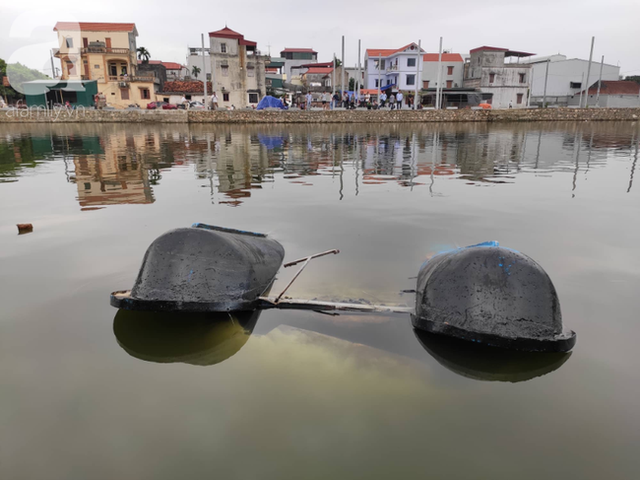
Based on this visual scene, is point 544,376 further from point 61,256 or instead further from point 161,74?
point 161,74

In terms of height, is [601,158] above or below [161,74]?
below

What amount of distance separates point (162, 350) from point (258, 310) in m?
0.81

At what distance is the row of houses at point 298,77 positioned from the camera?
2010 inches

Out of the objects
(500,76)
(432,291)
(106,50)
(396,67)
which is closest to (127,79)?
(106,50)

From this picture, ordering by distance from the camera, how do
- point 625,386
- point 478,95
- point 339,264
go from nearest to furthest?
Answer: point 625,386
point 339,264
point 478,95

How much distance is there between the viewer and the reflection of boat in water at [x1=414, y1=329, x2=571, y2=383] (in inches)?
108

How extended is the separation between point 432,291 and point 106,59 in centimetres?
5792

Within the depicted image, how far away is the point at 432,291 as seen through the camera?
10.3 feet

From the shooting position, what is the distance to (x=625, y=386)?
261 centimetres

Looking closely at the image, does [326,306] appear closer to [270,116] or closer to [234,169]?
[234,169]

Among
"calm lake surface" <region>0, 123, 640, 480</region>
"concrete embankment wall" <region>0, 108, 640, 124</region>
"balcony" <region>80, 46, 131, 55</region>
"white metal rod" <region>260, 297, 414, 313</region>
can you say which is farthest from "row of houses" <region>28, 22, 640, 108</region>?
"white metal rod" <region>260, 297, 414, 313</region>

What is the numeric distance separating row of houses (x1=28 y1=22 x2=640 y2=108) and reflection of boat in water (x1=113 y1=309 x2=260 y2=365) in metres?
47.0

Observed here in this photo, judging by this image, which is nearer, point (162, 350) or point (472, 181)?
point (162, 350)

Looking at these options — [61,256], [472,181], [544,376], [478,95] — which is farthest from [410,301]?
[478,95]
